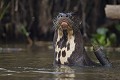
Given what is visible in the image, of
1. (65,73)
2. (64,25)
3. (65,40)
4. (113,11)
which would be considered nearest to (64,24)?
(64,25)

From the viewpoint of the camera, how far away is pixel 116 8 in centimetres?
716

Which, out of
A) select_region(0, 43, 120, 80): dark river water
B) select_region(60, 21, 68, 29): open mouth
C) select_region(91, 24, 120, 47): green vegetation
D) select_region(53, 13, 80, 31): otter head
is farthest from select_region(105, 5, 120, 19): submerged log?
select_region(60, 21, 68, 29): open mouth

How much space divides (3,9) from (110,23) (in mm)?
2580

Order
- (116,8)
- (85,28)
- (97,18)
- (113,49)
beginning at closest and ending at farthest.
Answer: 1. (116,8)
2. (113,49)
3. (85,28)
4. (97,18)

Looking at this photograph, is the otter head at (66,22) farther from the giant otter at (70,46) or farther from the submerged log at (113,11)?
the submerged log at (113,11)

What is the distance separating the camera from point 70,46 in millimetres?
5387

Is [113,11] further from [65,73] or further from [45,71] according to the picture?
[65,73]

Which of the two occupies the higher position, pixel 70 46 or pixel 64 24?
pixel 64 24

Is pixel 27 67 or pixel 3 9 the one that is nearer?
pixel 27 67

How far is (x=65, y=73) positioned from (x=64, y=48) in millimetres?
747

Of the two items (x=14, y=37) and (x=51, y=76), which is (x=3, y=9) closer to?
(x=14, y=37)

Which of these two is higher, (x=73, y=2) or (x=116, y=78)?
(x=73, y=2)

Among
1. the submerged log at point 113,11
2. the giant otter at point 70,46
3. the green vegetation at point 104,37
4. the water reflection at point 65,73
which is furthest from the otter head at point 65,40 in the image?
the green vegetation at point 104,37

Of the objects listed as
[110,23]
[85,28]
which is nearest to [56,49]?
[85,28]
